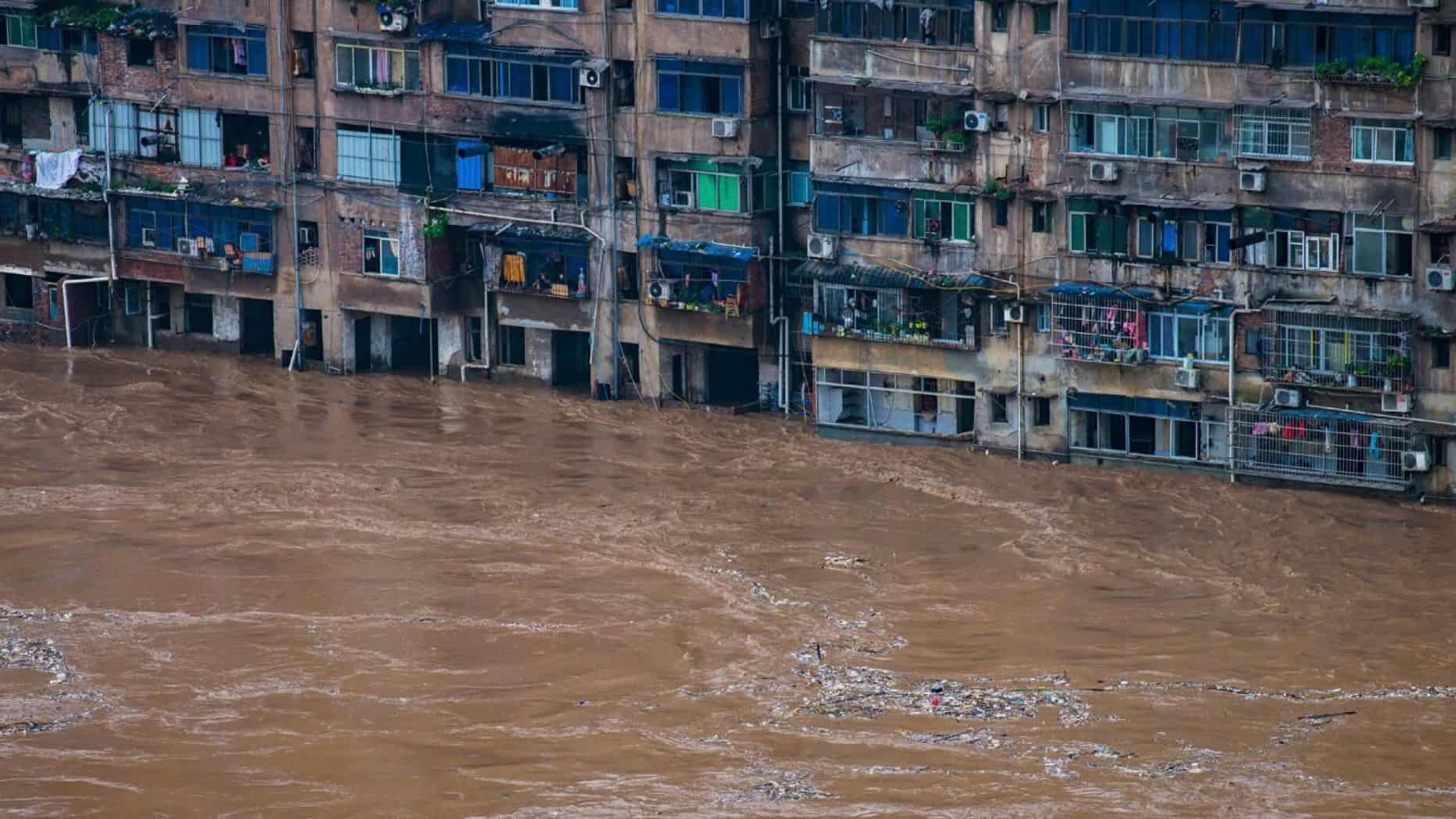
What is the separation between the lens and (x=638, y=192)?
6544cm

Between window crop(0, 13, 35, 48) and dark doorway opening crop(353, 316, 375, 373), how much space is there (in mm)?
9970

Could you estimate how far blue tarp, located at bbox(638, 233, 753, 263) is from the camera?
64.0 m

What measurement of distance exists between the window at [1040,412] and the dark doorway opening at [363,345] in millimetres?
16304

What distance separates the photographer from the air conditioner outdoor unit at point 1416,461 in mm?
57500

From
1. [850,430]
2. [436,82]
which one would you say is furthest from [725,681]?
[436,82]

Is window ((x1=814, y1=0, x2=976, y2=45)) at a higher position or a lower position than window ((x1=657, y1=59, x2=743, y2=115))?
higher

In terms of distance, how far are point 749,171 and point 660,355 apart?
4747 millimetres

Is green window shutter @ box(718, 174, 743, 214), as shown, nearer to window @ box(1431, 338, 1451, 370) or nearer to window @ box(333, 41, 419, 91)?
window @ box(333, 41, 419, 91)

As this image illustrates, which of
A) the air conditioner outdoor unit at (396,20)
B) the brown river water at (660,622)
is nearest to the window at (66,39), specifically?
the air conditioner outdoor unit at (396,20)

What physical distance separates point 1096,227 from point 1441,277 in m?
7.07

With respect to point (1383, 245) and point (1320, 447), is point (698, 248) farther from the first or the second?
point (1383, 245)

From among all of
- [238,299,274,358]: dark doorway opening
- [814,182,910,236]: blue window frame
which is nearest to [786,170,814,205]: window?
[814,182,910,236]: blue window frame

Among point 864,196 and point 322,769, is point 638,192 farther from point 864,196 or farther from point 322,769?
point 322,769

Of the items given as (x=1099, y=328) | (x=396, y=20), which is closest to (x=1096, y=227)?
(x=1099, y=328)
